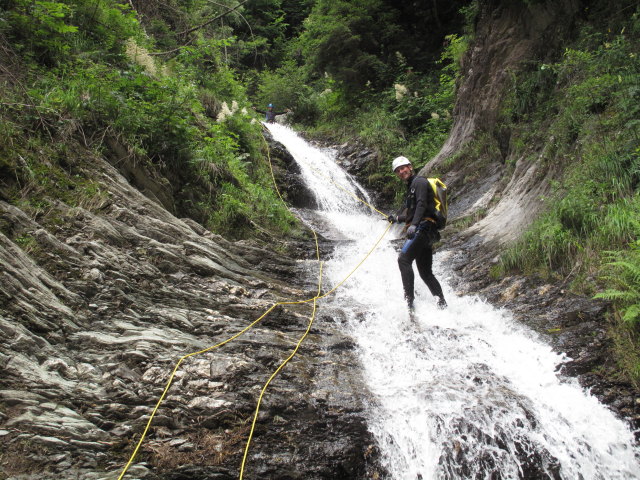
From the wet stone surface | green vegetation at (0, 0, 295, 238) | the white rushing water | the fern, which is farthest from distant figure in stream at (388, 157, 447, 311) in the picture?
green vegetation at (0, 0, 295, 238)

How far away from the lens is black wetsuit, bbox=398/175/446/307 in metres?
5.18

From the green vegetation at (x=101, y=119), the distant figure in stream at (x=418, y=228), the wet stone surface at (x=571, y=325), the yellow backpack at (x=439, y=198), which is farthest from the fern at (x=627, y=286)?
the green vegetation at (x=101, y=119)

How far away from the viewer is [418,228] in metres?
5.24

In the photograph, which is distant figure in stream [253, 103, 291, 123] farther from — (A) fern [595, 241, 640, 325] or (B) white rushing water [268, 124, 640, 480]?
(A) fern [595, 241, 640, 325]

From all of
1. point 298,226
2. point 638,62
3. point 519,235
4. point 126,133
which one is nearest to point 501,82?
point 638,62

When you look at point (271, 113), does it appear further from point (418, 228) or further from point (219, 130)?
point (418, 228)

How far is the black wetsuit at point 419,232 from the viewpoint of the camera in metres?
5.18

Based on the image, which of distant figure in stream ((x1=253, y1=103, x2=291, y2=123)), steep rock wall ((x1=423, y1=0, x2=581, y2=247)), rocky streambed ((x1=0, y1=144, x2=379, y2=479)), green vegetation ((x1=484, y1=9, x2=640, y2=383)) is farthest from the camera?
distant figure in stream ((x1=253, y1=103, x2=291, y2=123))

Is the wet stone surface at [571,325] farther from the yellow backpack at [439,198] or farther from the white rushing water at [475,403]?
the yellow backpack at [439,198]

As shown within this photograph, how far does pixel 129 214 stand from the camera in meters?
5.14

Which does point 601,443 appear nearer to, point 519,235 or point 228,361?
point 228,361

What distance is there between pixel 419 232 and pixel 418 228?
0.06 meters

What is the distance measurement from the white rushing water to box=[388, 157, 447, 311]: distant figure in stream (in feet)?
1.51

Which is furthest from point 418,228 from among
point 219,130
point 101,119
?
point 219,130
